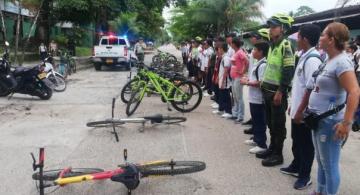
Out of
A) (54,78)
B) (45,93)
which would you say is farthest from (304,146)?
(54,78)

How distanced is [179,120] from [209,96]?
16.3ft

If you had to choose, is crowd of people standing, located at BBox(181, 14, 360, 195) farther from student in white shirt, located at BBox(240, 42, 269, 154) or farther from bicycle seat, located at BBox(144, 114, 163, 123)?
bicycle seat, located at BBox(144, 114, 163, 123)

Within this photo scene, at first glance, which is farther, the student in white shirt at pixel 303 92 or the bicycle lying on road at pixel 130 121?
the bicycle lying on road at pixel 130 121

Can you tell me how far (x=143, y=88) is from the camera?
33.3ft

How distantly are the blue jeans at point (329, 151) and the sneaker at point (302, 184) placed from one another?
0.89 m

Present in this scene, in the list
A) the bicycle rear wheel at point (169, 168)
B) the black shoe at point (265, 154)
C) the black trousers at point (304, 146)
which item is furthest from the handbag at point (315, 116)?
the black shoe at point (265, 154)

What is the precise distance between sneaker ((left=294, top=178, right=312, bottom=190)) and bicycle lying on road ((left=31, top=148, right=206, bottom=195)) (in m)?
1.04

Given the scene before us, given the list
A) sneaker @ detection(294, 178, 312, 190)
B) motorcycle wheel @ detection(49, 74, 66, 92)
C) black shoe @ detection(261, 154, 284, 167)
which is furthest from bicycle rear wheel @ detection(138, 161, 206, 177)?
motorcycle wheel @ detection(49, 74, 66, 92)

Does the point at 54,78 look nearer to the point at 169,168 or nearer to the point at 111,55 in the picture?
the point at 169,168

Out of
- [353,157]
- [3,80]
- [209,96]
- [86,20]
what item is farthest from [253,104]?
[86,20]

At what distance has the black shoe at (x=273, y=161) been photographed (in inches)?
238

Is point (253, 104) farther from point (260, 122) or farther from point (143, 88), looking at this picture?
point (143, 88)

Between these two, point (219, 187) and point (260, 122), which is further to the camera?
point (260, 122)

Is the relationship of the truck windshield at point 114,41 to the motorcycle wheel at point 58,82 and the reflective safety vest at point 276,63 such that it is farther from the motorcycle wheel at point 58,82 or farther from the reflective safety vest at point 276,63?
the reflective safety vest at point 276,63
